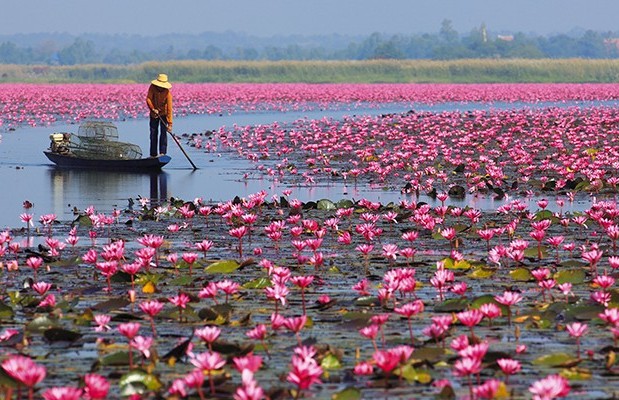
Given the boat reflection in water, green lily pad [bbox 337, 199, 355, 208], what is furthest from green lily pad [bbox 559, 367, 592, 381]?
the boat reflection in water

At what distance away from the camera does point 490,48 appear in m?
195

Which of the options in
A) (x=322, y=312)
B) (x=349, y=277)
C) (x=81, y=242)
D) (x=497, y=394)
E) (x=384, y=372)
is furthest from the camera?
(x=81, y=242)

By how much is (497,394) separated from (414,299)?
2.96 m

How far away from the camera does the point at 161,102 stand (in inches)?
930

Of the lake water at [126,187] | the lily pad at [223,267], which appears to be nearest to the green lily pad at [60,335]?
the lily pad at [223,267]

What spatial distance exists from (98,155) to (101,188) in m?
3.96

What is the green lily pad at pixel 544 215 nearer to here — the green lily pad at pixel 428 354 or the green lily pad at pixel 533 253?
the green lily pad at pixel 533 253

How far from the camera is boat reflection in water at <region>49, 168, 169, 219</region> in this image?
17391 mm

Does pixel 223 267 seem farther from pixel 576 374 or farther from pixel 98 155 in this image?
pixel 98 155

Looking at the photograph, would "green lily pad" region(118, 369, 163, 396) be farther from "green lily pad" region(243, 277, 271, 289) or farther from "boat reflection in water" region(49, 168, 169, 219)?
"boat reflection in water" region(49, 168, 169, 219)

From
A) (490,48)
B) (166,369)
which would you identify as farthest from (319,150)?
(490,48)

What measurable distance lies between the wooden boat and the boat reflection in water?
0.15 meters

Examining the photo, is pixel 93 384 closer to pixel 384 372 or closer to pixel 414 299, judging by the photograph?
pixel 384 372

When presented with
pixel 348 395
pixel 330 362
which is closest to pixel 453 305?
pixel 330 362
